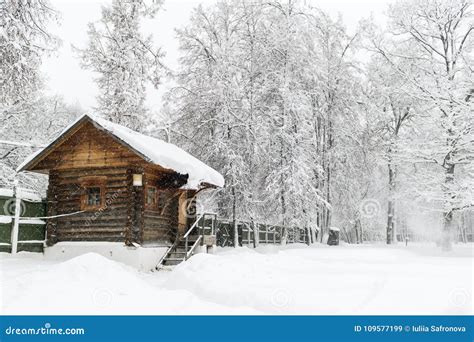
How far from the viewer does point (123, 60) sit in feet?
74.6

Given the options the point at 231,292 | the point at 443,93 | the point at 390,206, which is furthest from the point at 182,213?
the point at 390,206

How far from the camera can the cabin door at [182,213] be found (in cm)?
1702

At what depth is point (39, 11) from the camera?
473 inches

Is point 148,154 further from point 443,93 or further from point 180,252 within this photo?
point 443,93

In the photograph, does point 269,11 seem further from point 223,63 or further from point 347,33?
point 347,33

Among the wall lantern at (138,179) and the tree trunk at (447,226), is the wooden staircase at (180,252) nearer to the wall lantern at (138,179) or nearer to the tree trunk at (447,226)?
the wall lantern at (138,179)

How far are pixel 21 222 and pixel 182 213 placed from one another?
5.57 metres

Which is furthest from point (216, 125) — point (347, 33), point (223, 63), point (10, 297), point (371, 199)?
point (371, 199)

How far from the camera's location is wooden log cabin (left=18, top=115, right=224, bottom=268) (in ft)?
46.6

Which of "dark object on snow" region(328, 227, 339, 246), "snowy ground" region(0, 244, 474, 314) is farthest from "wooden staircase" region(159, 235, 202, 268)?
"dark object on snow" region(328, 227, 339, 246)

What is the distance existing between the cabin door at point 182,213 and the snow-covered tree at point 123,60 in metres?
7.19

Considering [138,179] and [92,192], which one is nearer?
[138,179]

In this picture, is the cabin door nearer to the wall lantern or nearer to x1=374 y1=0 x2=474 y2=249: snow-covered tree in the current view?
the wall lantern
